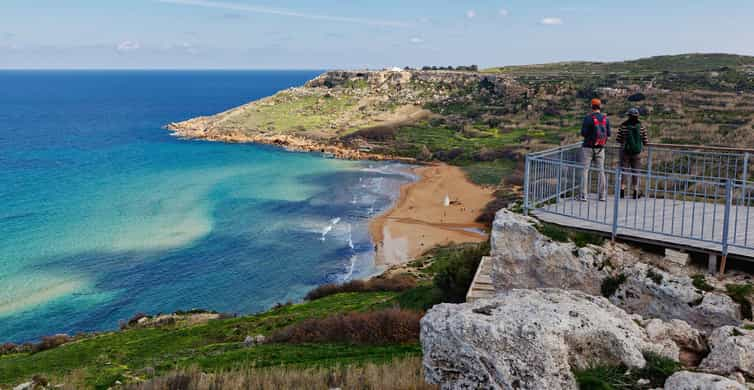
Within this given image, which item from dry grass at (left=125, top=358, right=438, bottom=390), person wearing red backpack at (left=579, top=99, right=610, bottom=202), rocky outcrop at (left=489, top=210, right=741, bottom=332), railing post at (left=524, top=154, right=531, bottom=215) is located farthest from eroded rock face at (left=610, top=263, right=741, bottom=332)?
dry grass at (left=125, top=358, right=438, bottom=390)

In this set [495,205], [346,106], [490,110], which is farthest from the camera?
[346,106]

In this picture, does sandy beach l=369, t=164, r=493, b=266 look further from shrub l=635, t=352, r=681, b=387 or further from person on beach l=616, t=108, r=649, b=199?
shrub l=635, t=352, r=681, b=387

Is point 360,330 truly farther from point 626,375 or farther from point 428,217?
point 428,217

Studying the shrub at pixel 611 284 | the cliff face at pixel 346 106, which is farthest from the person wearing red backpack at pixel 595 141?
the cliff face at pixel 346 106

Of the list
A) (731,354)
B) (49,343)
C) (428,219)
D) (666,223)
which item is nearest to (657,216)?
(666,223)

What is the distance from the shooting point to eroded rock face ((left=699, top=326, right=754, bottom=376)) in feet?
20.9

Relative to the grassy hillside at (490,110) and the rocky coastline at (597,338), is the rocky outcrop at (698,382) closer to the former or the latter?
the rocky coastline at (597,338)

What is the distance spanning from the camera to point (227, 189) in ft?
180

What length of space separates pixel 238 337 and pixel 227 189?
123 ft

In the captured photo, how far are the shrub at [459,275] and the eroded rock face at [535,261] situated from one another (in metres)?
6.96

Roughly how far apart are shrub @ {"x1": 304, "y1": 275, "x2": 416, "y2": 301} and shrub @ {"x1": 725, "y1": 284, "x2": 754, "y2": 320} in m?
18.9

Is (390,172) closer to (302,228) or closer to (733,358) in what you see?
(302,228)

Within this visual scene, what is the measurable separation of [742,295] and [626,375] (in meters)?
3.01

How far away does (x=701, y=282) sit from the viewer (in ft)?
27.1
